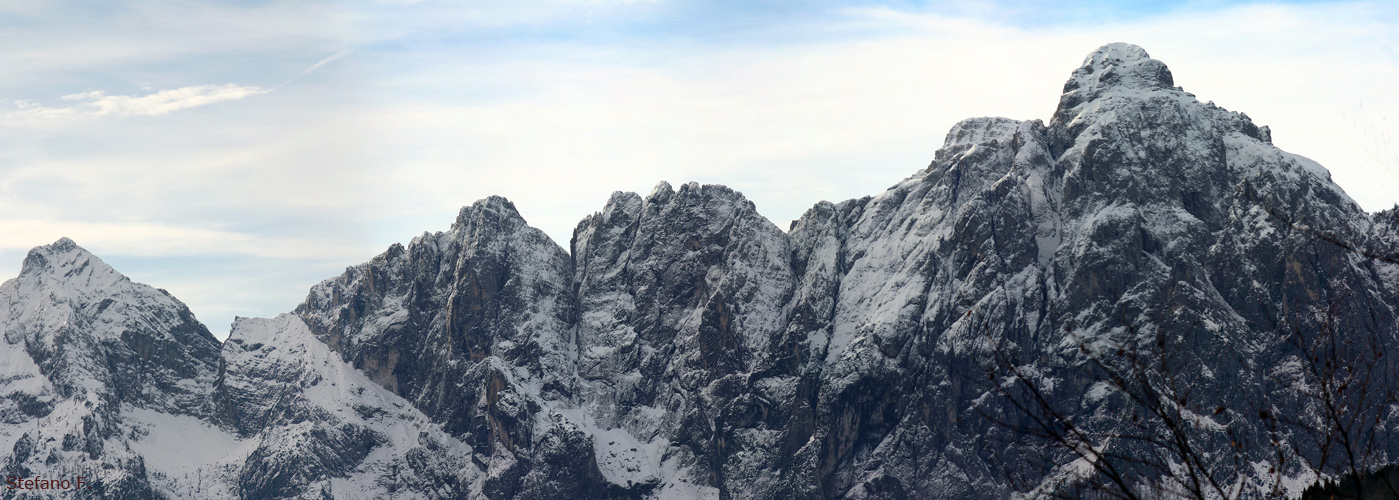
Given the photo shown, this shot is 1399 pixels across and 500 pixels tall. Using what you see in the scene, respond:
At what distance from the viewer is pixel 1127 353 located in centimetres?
3041

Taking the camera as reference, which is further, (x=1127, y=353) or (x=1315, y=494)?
(x=1315, y=494)

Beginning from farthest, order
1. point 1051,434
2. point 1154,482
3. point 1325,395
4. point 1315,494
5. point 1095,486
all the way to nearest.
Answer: point 1315,494, point 1095,486, point 1154,482, point 1051,434, point 1325,395

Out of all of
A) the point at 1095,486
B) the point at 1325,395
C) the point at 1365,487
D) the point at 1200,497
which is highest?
the point at 1325,395

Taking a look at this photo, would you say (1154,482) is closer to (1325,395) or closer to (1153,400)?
(1153,400)

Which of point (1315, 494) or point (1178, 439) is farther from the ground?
point (1178, 439)

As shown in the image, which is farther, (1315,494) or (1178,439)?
(1315,494)

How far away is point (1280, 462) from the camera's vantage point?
96.9 ft

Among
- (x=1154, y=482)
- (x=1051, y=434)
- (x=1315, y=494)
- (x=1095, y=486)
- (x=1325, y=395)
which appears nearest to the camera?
(x=1325, y=395)

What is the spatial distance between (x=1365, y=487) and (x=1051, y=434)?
44.2 meters

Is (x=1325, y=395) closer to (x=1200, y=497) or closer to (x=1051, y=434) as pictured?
(x=1200, y=497)

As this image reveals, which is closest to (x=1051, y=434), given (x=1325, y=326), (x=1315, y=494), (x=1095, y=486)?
(x=1325, y=326)

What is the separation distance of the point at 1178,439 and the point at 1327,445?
3432 mm

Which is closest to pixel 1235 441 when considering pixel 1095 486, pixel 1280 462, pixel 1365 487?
pixel 1280 462

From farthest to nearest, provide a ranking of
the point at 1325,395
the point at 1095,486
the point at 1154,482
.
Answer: the point at 1095,486 → the point at 1154,482 → the point at 1325,395
